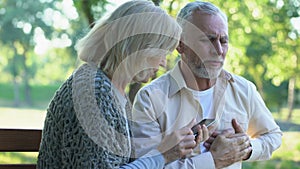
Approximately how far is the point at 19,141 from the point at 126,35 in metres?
0.75

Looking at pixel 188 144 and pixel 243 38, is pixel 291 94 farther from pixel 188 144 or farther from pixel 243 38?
pixel 188 144

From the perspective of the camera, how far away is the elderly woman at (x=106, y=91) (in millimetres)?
1121

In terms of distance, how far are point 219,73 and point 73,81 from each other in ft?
2.28

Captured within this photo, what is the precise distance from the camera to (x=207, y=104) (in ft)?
5.56

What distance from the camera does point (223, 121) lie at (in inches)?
65.4

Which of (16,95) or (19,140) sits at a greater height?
(16,95)

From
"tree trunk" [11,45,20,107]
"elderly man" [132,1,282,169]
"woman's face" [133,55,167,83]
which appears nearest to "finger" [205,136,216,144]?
"elderly man" [132,1,282,169]

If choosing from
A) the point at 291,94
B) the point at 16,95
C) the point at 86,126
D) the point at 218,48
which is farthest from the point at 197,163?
the point at 16,95

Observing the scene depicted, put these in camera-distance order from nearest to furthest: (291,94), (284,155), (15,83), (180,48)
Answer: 1. (180,48)
2. (284,155)
3. (291,94)
4. (15,83)

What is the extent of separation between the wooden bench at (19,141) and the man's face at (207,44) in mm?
677

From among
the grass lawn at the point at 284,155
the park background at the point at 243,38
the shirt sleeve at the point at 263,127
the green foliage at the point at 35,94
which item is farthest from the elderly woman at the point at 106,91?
the green foliage at the point at 35,94

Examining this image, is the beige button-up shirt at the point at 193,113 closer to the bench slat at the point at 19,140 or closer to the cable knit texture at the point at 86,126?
the cable knit texture at the point at 86,126

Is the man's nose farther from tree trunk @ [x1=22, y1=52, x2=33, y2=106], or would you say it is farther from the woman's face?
tree trunk @ [x1=22, y1=52, x2=33, y2=106]

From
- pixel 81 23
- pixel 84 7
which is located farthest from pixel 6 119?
pixel 84 7
